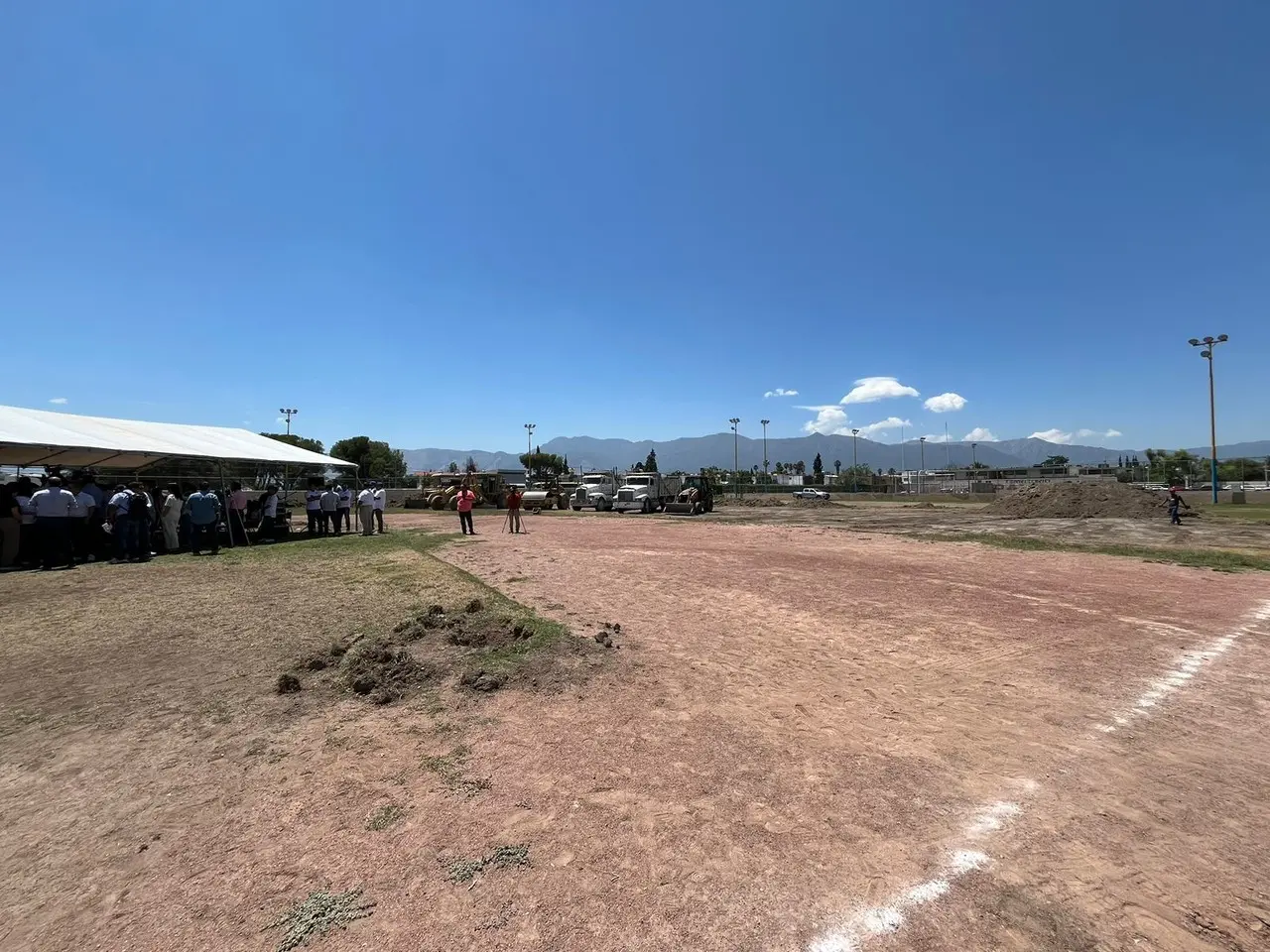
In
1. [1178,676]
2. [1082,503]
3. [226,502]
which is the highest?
[226,502]

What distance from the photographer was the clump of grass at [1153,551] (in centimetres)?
1410

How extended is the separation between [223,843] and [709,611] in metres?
6.62

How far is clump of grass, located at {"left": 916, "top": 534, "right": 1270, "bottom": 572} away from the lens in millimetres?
14102

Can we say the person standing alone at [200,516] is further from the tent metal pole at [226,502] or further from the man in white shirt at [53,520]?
the man in white shirt at [53,520]

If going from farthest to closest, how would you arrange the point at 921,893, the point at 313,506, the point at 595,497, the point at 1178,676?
the point at 595,497 < the point at 313,506 < the point at 1178,676 < the point at 921,893

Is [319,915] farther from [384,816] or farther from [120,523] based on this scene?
[120,523]

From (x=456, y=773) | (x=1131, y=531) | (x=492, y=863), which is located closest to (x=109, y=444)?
(x=456, y=773)

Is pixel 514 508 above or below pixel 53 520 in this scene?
below

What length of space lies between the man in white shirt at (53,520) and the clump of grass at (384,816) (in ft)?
46.6

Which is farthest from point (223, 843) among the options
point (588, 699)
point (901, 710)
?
point (901, 710)

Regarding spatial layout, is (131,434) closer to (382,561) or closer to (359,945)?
(382,561)

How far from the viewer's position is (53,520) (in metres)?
12.7

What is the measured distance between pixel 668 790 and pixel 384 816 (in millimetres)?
1711

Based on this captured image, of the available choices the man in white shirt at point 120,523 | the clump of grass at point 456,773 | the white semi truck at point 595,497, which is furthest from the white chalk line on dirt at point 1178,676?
the white semi truck at point 595,497
